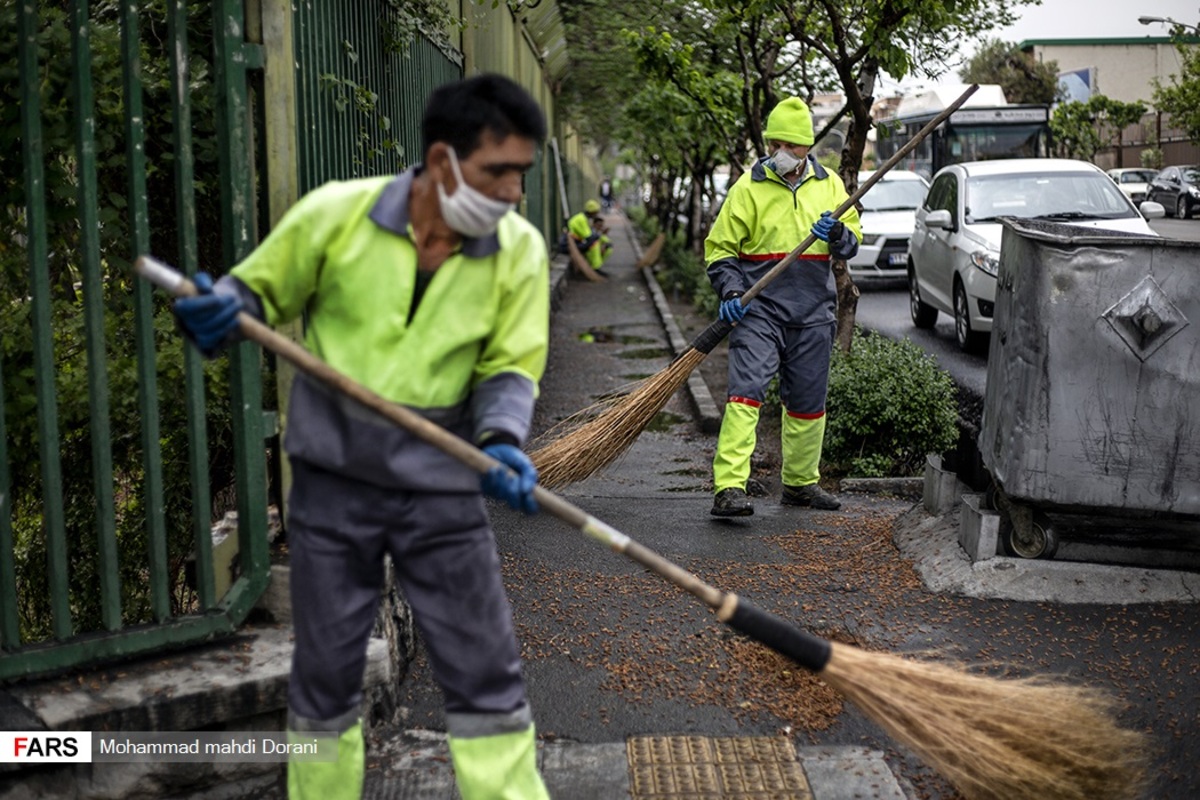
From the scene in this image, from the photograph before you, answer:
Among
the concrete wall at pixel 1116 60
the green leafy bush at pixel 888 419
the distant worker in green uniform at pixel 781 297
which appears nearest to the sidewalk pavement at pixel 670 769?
the distant worker in green uniform at pixel 781 297

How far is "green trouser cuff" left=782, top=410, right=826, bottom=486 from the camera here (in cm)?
670

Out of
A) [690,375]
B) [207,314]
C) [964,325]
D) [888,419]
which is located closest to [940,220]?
[964,325]

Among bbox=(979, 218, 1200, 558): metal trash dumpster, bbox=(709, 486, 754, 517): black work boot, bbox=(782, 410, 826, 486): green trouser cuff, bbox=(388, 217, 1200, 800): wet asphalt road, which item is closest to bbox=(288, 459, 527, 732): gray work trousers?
bbox=(388, 217, 1200, 800): wet asphalt road

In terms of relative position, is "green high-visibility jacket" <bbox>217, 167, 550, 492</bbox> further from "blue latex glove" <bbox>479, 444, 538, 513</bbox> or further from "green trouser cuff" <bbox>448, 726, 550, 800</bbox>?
"green trouser cuff" <bbox>448, 726, 550, 800</bbox>

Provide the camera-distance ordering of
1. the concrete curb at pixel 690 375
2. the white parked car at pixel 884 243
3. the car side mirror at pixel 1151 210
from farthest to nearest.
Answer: the white parked car at pixel 884 243, the car side mirror at pixel 1151 210, the concrete curb at pixel 690 375

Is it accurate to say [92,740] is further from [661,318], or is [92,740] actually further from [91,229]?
[661,318]

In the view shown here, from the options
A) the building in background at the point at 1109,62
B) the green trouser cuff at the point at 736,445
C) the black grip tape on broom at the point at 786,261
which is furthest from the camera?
the building in background at the point at 1109,62

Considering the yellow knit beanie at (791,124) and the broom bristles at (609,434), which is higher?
the yellow knit beanie at (791,124)

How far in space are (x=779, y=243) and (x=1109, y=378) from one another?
202cm

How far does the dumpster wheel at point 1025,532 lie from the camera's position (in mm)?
5258

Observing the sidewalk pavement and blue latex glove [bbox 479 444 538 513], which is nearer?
blue latex glove [bbox 479 444 538 513]

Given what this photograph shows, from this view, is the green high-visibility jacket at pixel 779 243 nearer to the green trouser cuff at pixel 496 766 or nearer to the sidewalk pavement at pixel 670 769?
the sidewalk pavement at pixel 670 769

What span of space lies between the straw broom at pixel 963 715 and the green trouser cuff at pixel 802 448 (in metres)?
3.10

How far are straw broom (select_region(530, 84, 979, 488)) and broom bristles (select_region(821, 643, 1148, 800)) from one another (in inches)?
128
